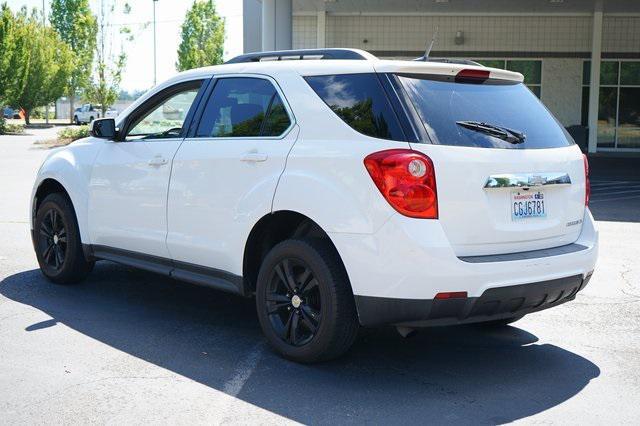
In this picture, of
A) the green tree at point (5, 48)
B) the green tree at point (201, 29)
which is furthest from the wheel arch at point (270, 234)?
the green tree at point (201, 29)

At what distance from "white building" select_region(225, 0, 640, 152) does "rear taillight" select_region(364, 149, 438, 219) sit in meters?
23.3

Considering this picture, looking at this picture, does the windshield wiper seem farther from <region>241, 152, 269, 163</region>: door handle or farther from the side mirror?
the side mirror

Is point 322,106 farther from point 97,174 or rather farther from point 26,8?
point 26,8

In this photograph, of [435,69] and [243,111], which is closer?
[435,69]

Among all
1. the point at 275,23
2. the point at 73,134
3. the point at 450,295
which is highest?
the point at 275,23

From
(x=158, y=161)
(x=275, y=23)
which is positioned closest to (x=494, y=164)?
(x=158, y=161)

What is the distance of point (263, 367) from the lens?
199 inches

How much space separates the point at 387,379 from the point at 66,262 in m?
3.40

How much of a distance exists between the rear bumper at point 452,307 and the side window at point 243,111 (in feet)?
4.46

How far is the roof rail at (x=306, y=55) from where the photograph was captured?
5.32m

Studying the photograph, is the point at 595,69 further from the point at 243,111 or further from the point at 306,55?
the point at 243,111

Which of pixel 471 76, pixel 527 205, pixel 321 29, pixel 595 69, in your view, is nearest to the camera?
pixel 527 205

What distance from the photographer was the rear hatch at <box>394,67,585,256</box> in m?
4.58

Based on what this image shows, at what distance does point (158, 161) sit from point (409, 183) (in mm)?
2249
